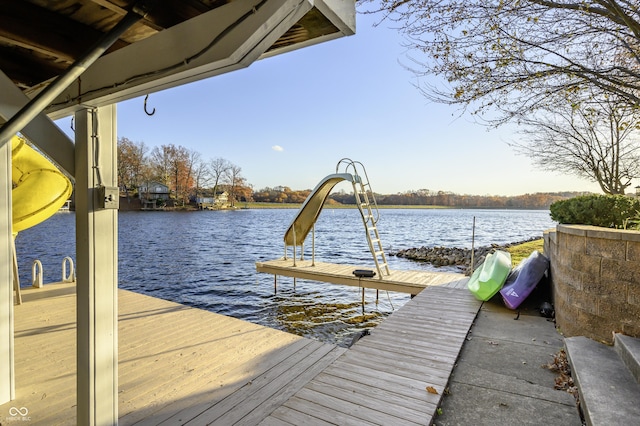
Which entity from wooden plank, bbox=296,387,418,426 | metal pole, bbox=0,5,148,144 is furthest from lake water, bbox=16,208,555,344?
metal pole, bbox=0,5,148,144

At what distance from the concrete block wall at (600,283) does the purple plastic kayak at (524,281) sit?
2.59 ft

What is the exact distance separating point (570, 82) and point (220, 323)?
215 inches

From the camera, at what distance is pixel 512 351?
3.52 m

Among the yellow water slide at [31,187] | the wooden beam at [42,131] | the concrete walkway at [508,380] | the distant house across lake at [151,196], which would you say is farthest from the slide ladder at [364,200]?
the distant house across lake at [151,196]

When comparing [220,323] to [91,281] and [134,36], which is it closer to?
[91,281]

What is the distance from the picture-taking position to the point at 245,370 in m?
3.51

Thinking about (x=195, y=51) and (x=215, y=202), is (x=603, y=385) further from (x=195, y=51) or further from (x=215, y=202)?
(x=215, y=202)

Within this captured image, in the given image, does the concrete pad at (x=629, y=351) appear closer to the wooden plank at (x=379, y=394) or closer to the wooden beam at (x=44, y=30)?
the wooden plank at (x=379, y=394)

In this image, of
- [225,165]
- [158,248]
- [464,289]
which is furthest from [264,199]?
[464,289]

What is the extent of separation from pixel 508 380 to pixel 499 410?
1.73 feet

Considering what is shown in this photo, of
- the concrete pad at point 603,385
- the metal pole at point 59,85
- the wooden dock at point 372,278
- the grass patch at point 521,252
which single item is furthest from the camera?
the grass patch at point 521,252

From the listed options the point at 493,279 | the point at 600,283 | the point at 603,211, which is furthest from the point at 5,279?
the point at 603,211

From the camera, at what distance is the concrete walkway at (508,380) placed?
95.7 inches

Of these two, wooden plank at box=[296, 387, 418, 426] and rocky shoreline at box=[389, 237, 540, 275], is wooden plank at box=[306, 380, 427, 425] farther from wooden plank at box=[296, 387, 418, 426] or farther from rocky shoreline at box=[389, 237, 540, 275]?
rocky shoreline at box=[389, 237, 540, 275]
